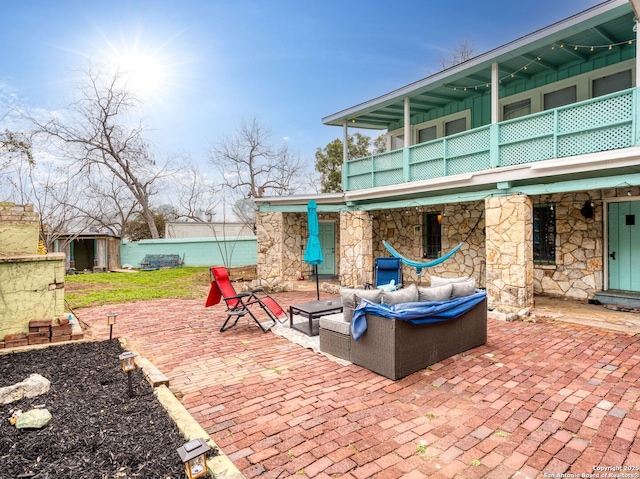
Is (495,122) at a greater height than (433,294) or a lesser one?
greater

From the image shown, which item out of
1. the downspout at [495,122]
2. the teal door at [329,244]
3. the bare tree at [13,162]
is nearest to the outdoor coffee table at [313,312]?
the downspout at [495,122]

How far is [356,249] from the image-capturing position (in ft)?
32.2

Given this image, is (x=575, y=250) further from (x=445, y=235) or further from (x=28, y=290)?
(x=28, y=290)

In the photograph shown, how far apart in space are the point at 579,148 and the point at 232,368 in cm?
634

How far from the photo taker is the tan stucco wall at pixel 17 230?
5316mm

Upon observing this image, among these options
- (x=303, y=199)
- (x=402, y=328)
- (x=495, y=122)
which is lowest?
(x=402, y=328)

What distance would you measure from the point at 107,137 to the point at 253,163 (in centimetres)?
803

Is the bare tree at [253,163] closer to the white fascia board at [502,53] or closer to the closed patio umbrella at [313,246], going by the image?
the white fascia board at [502,53]

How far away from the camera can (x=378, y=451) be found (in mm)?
2432

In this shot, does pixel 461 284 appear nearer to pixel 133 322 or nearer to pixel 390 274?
pixel 390 274

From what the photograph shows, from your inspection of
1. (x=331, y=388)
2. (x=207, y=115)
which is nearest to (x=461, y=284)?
(x=331, y=388)

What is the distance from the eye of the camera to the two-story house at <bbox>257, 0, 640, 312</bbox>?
5.68m

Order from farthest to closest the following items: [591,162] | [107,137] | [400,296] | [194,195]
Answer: [194,195]
[107,137]
[591,162]
[400,296]

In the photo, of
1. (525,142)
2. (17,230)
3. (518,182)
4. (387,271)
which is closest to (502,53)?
Result: (525,142)
